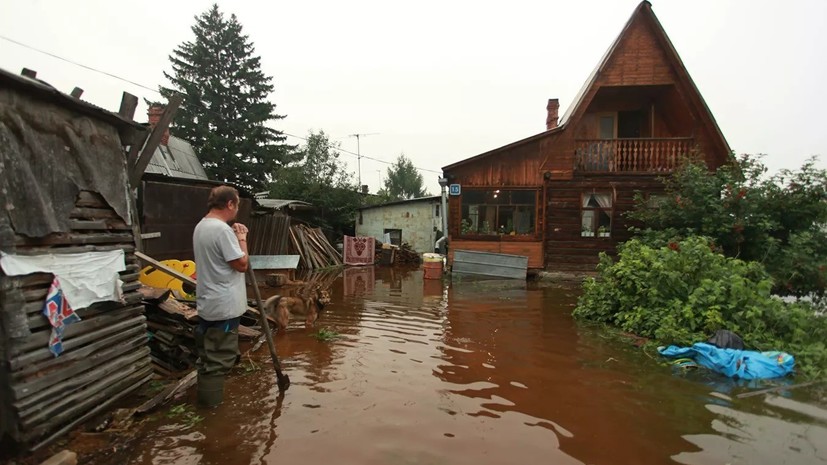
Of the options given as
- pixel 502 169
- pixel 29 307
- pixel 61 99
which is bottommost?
pixel 29 307

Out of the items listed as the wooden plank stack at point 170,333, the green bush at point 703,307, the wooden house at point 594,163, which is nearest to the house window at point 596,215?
the wooden house at point 594,163

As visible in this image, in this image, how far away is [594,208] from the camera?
46.0ft

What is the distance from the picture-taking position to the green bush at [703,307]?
548 cm

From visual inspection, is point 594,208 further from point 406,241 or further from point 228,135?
point 228,135

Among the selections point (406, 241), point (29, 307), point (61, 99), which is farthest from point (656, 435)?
point (406, 241)

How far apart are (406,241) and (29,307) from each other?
65.8 feet

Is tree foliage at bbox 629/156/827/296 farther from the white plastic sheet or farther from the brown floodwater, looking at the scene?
the white plastic sheet

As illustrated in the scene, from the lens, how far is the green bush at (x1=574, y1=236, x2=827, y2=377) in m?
5.48

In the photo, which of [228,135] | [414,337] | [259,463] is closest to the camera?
[259,463]

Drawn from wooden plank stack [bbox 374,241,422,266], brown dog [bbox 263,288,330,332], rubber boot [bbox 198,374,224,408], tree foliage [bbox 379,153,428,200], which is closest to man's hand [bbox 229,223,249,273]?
rubber boot [bbox 198,374,224,408]

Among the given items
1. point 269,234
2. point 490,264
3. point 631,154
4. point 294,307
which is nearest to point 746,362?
point 294,307

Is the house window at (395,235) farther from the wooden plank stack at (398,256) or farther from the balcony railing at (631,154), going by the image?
the balcony railing at (631,154)

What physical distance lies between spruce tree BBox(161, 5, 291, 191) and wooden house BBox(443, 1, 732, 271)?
19.1 metres

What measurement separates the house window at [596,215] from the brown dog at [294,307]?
9.66 meters
